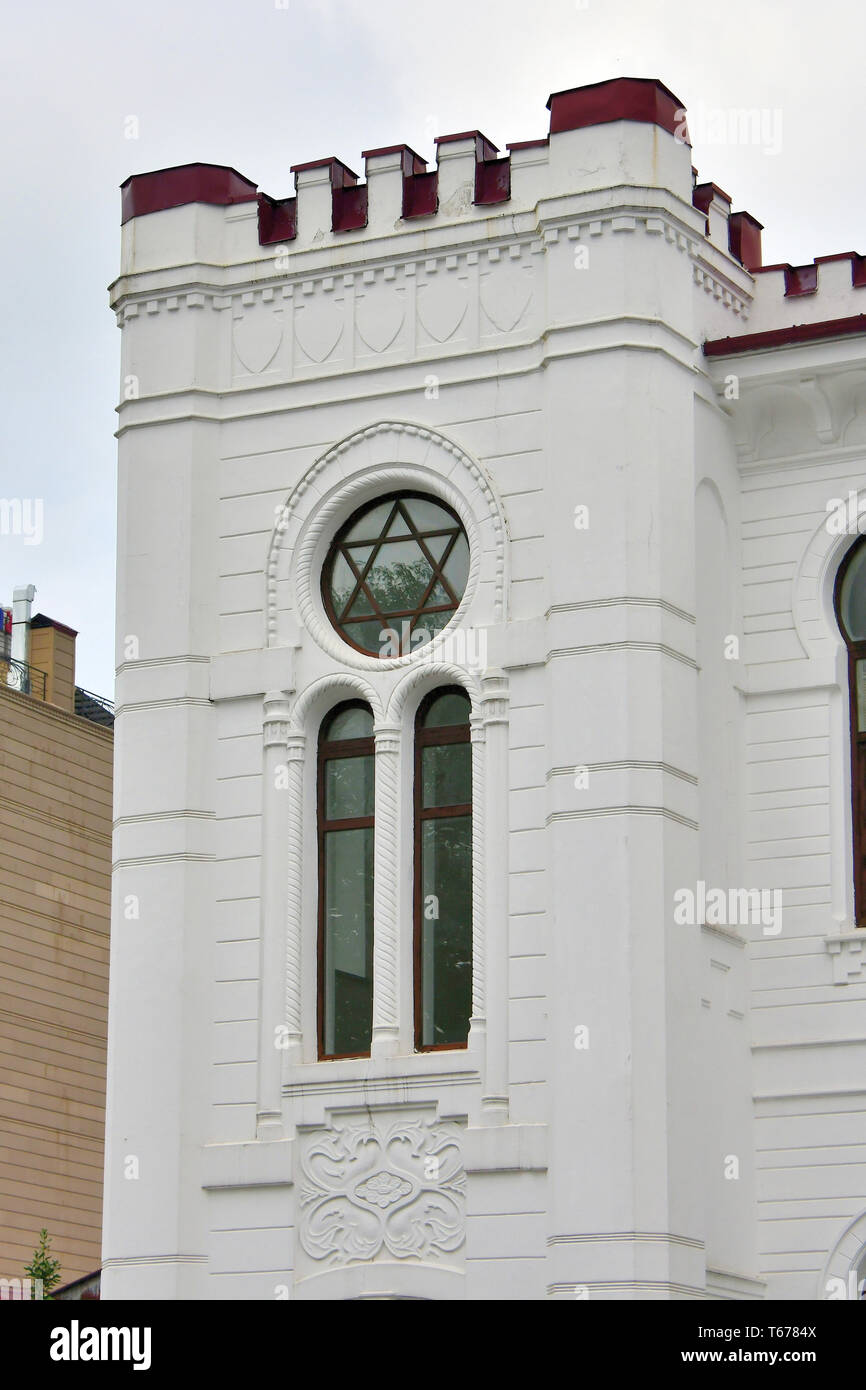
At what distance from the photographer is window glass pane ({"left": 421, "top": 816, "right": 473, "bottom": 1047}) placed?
68.1 ft

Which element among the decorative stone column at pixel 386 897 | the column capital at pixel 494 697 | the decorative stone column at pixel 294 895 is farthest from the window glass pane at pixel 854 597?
the decorative stone column at pixel 294 895

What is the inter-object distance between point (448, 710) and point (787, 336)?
4267 mm

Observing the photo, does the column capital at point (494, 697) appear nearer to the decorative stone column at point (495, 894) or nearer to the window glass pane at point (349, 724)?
the decorative stone column at point (495, 894)

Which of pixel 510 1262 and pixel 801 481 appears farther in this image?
pixel 801 481

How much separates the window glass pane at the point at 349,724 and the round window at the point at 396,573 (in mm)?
537

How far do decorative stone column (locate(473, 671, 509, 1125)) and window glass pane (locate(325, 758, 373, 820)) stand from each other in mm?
1228

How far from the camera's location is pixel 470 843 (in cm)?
2103

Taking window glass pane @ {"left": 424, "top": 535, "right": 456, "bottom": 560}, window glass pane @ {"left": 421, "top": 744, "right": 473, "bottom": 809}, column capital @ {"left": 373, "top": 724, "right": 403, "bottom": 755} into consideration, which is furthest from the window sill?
window glass pane @ {"left": 424, "top": 535, "right": 456, "bottom": 560}

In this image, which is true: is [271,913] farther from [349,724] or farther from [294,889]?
[349,724]

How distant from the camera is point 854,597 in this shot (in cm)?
2153

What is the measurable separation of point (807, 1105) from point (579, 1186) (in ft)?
7.70

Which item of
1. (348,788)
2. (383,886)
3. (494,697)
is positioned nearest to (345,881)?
(383,886)
